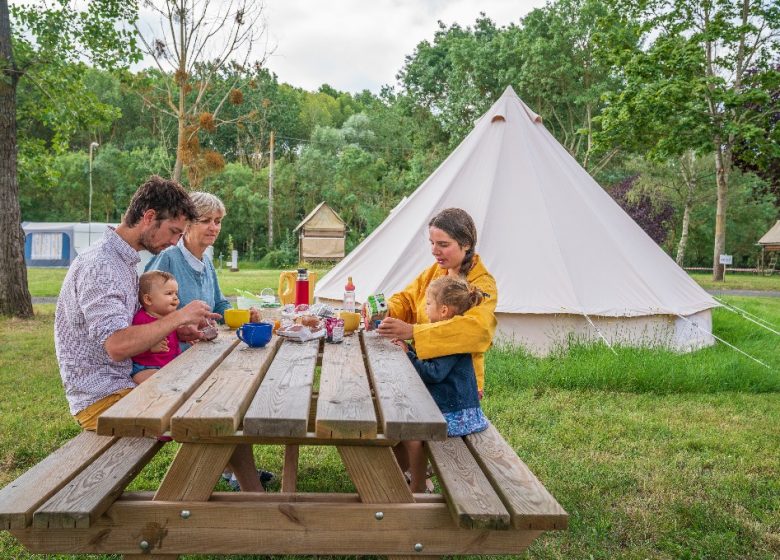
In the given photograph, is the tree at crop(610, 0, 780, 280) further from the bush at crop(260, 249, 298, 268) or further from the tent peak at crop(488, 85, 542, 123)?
the bush at crop(260, 249, 298, 268)

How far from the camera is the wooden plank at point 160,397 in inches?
66.7

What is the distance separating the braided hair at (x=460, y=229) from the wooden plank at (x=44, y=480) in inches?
65.7

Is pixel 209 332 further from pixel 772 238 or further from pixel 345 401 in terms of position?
pixel 772 238

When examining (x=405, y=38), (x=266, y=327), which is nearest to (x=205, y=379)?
(x=266, y=327)

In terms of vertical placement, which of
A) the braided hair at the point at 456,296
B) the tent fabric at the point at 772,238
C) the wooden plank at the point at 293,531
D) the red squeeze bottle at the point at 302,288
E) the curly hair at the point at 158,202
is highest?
the tent fabric at the point at 772,238

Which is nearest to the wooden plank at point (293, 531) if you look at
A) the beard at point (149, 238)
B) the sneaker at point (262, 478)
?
the beard at point (149, 238)

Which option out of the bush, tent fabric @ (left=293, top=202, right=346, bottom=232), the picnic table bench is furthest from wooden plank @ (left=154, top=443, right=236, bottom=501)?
the bush

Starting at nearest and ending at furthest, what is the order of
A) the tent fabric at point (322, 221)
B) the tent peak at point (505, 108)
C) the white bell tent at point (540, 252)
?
1. the white bell tent at point (540, 252)
2. the tent peak at point (505, 108)
3. the tent fabric at point (322, 221)

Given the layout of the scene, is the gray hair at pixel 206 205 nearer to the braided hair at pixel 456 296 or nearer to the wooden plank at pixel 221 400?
the wooden plank at pixel 221 400

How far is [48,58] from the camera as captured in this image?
830 cm

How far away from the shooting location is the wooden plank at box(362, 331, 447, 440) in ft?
5.72

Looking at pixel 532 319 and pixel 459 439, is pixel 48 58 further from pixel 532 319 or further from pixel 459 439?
pixel 459 439

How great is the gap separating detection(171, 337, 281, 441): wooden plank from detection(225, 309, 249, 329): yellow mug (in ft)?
2.15

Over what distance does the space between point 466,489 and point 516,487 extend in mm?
169
